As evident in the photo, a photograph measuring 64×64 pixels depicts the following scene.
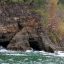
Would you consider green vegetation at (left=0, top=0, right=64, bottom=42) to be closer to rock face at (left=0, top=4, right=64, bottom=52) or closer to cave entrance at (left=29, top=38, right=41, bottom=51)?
rock face at (left=0, top=4, right=64, bottom=52)

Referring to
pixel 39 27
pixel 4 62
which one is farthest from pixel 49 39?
pixel 4 62

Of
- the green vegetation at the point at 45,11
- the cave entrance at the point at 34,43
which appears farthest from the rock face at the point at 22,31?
the green vegetation at the point at 45,11

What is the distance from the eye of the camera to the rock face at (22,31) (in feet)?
175

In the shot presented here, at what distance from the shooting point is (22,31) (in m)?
54.9

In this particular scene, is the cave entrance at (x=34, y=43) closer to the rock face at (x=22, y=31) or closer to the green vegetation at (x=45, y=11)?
the rock face at (x=22, y=31)

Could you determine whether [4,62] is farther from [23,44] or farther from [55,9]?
[55,9]

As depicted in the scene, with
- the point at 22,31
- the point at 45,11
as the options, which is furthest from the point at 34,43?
the point at 45,11

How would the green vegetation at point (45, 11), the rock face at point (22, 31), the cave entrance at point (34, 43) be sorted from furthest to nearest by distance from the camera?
the green vegetation at point (45, 11)
the cave entrance at point (34, 43)
the rock face at point (22, 31)

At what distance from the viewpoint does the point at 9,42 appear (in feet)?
176

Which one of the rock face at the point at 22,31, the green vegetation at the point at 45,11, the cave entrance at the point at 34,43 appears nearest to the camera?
the rock face at the point at 22,31

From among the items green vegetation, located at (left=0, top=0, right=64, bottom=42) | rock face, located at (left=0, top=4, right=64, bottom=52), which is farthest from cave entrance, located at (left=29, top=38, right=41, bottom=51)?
A: green vegetation, located at (left=0, top=0, right=64, bottom=42)

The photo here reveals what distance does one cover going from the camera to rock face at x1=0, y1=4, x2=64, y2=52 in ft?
175

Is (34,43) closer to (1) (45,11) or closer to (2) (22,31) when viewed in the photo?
(2) (22,31)

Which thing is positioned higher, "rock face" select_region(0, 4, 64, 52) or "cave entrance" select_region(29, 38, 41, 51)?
"rock face" select_region(0, 4, 64, 52)
